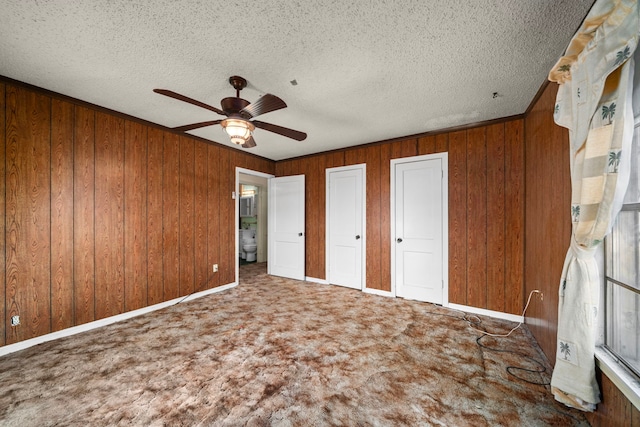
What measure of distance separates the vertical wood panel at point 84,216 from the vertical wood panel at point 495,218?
469cm

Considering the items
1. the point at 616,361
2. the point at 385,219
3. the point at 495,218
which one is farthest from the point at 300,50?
the point at 495,218

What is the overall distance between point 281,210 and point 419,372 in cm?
370

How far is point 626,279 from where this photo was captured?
124 cm

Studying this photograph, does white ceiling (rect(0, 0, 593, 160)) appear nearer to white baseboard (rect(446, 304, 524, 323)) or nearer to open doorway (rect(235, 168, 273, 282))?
white baseboard (rect(446, 304, 524, 323))

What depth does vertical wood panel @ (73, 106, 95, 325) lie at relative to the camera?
2570 millimetres

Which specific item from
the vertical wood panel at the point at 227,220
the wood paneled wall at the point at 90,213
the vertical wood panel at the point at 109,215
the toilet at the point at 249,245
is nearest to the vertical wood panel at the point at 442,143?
the vertical wood panel at the point at 227,220

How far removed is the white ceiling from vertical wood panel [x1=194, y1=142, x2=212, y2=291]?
3.51 ft

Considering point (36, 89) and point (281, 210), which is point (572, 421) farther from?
point (36, 89)

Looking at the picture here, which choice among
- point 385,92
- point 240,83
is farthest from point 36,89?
point 385,92

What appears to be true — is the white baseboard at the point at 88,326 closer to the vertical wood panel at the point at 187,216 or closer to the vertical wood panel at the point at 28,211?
the vertical wood panel at the point at 28,211

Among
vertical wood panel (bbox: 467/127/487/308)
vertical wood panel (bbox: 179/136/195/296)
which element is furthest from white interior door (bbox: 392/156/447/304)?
vertical wood panel (bbox: 179/136/195/296)

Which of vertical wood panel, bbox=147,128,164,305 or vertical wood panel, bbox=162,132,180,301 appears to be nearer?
vertical wood panel, bbox=147,128,164,305

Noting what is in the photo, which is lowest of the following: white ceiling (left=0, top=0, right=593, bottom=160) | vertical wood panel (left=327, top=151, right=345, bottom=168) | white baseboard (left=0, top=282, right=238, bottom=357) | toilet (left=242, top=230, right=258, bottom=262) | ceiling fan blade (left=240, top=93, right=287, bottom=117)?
white baseboard (left=0, top=282, right=238, bottom=357)

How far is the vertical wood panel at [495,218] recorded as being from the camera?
2996 mm
